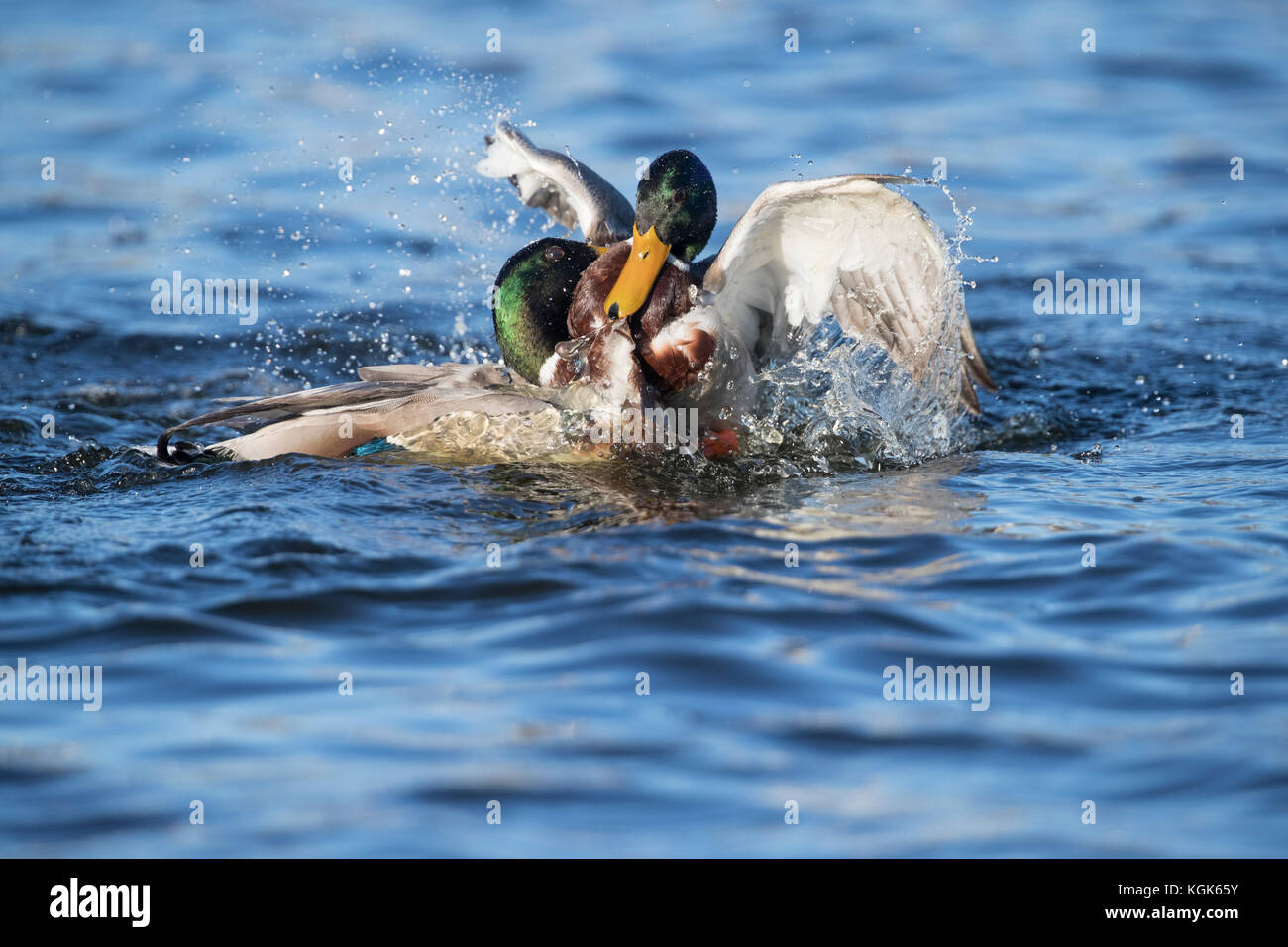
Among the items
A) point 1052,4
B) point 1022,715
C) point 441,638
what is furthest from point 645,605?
point 1052,4

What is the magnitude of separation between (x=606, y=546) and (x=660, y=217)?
5.19ft

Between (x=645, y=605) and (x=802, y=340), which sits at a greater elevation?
(x=802, y=340)

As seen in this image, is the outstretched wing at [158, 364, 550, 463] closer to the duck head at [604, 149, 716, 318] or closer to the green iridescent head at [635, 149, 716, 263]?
the duck head at [604, 149, 716, 318]

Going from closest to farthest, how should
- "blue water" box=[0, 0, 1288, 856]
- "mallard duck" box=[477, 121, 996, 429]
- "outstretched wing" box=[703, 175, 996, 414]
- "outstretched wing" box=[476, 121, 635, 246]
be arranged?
1. "blue water" box=[0, 0, 1288, 856]
2. "outstretched wing" box=[703, 175, 996, 414]
3. "mallard duck" box=[477, 121, 996, 429]
4. "outstretched wing" box=[476, 121, 635, 246]

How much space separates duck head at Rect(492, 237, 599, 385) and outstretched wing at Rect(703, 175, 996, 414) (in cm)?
76

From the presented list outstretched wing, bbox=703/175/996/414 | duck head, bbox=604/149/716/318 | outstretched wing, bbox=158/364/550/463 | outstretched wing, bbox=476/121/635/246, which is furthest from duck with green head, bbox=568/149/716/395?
outstretched wing, bbox=476/121/635/246

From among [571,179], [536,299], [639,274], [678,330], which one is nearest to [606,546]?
[678,330]

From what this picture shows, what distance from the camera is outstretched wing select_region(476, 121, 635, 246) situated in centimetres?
692

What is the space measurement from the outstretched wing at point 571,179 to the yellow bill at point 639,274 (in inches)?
44.2

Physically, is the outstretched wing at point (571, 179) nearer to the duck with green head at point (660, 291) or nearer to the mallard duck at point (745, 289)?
the mallard duck at point (745, 289)

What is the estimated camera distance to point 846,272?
6012mm
